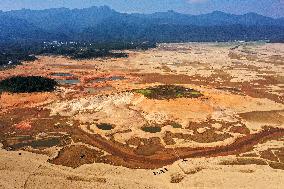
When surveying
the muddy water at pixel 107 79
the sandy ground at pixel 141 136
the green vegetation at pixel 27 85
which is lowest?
the sandy ground at pixel 141 136

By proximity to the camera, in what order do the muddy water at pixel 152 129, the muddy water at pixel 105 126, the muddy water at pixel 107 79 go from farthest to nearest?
the muddy water at pixel 107 79
the muddy water at pixel 105 126
the muddy water at pixel 152 129

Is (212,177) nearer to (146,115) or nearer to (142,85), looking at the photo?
(146,115)

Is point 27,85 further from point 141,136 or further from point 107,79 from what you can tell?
point 141,136

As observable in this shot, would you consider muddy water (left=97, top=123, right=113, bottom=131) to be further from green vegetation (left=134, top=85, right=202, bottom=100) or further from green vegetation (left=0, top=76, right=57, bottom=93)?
green vegetation (left=0, top=76, right=57, bottom=93)

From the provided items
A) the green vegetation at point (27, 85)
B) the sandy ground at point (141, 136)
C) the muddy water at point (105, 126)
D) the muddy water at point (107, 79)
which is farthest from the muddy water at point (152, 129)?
the muddy water at point (107, 79)

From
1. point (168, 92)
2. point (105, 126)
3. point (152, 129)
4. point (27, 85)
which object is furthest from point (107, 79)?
point (152, 129)

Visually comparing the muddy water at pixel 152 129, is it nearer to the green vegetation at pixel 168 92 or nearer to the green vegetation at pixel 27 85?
the green vegetation at pixel 168 92
